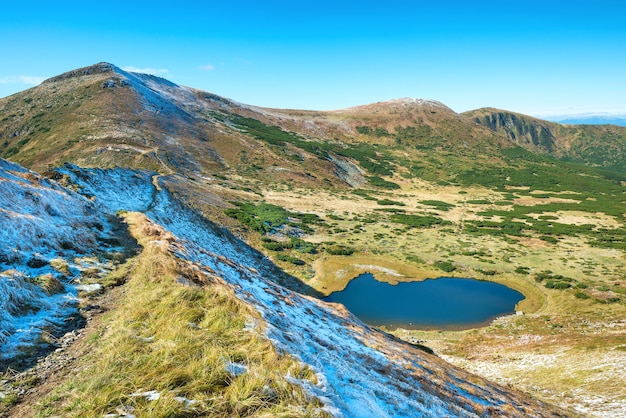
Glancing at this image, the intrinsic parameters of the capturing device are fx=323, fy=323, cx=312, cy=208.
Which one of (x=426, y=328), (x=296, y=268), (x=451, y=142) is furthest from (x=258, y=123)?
(x=426, y=328)

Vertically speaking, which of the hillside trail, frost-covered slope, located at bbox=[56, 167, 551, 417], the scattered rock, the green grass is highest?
the scattered rock

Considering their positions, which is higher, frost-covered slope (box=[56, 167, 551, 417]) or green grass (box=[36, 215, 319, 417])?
green grass (box=[36, 215, 319, 417])

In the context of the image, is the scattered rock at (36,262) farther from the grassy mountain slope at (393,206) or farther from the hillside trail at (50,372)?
the grassy mountain slope at (393,206)

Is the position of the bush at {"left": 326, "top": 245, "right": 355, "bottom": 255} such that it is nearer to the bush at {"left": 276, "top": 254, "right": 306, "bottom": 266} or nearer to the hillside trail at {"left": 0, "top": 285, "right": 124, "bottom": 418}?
the bush at {"left": 276, "top": 254, "right": 306, "bottom": 266}

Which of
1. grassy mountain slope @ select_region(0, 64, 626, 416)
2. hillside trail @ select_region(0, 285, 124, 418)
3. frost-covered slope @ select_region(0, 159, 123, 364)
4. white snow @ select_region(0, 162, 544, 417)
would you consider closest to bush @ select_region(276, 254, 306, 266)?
grassy mountain slope @ select_region(0, 64, 626, 416)

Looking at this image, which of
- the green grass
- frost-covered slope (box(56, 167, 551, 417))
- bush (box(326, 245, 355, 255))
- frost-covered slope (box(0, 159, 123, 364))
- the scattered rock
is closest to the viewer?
the green grass

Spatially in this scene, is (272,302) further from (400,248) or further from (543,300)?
(400,248)

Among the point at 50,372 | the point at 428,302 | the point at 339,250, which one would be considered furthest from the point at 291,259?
the point at 50,372
